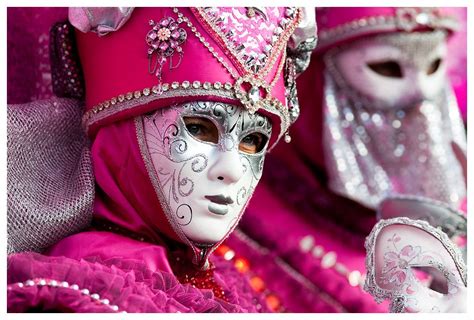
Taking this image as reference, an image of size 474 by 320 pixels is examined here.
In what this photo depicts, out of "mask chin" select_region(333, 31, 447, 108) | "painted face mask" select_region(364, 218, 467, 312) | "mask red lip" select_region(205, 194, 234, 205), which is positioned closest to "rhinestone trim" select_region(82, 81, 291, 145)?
"mask red lip" select_region(205, 194, 234, 205)

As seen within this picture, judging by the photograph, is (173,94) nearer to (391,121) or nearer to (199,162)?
(199,162)

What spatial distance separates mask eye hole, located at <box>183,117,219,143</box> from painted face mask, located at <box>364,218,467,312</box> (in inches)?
11.8

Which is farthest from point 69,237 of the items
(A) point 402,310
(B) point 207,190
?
(A) point 402,310

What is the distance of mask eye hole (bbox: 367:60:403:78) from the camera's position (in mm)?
2107

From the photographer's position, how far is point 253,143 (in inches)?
57.7

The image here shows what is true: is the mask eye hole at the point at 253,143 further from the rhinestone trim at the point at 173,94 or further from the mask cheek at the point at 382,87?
the mask cheek at the point at 382,87

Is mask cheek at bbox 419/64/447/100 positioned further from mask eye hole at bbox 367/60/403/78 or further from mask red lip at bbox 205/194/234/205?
mask red lip at bbox 205/194/234/205

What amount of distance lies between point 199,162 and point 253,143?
0.43 feet

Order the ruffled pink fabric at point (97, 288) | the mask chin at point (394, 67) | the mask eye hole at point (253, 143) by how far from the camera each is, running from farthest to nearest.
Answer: the mask chin at point (394, 67) < the mask eye hole at point (253, 143) < the ruffled pink fabric at point (97, 288)

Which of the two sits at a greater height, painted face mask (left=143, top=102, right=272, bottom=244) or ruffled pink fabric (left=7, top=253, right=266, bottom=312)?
painted face mask (left=143, top=102, right=272, bottom=244)

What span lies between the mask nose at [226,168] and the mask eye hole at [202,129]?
0.03 m

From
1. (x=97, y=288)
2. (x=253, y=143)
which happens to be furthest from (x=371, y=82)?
(x=97, y=288)

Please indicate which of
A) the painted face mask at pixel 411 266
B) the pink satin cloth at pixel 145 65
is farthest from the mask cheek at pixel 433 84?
the painted face mask at pixel 411 266

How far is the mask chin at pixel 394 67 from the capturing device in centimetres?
209
